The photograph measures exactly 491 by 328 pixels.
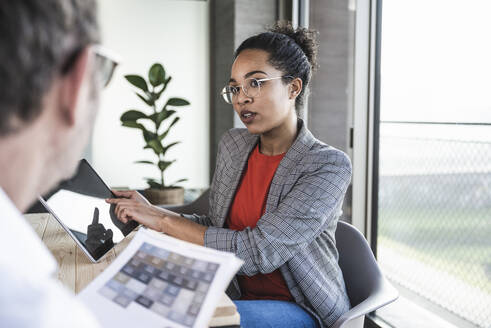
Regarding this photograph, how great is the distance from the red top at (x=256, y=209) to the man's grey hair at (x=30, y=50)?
1.12m

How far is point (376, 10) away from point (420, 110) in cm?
63

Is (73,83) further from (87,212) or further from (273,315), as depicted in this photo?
(273,315)

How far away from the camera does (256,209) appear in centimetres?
153

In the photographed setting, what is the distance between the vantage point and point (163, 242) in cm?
86

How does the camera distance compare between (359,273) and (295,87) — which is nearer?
(359,273)

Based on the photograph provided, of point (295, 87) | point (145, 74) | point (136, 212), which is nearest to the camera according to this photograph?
point (136, 212)

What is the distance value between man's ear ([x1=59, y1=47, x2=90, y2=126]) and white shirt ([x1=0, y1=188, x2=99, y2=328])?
0.11 m

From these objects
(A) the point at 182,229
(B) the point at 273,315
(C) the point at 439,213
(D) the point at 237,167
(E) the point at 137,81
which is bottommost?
(B) the point at 273,315

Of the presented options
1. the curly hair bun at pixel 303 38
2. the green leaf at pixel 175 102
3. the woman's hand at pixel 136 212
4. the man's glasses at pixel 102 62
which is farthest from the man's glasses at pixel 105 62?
the green leaf at pixel 175 102

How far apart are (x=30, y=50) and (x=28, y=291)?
7.9 inches

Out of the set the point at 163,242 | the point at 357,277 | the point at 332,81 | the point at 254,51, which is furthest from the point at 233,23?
the point at 163,242

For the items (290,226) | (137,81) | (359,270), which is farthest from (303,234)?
(137,81)

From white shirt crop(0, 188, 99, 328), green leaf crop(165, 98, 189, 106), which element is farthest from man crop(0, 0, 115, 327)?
green leaf crop(165, 98, 189, 106)

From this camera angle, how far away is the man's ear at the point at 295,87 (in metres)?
1.60
